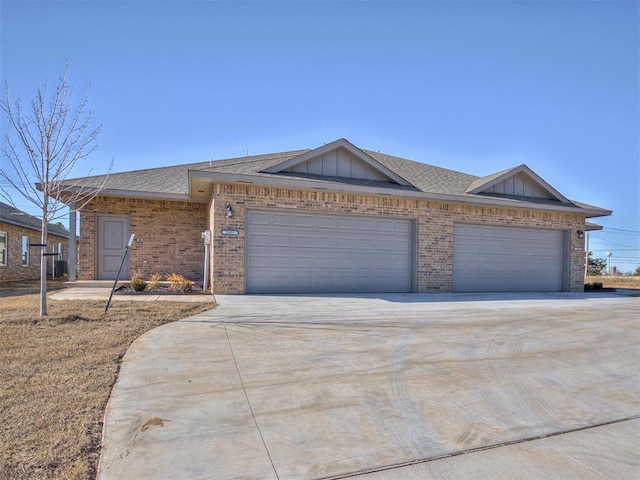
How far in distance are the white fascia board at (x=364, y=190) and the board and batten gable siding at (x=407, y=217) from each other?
32 centimetres

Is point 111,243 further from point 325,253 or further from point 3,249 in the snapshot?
point 325,253

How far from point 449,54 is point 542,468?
37.0 ft

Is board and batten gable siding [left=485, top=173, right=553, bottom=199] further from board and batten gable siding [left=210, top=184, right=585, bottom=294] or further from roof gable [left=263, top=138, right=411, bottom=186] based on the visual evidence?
roof gable [left=263, top=138, right=411, bottom=186]

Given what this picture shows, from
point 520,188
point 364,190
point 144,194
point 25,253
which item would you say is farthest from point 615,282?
point 25,253

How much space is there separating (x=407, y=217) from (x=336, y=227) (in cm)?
252

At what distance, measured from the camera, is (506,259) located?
14.6 metres

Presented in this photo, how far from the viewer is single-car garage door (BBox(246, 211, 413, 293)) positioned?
11.5m

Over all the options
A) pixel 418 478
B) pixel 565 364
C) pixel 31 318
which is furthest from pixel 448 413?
pixel 31 318

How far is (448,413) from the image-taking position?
136 inches

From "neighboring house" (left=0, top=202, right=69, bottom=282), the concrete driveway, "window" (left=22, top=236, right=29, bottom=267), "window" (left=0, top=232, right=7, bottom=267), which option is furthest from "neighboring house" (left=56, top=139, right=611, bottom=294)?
"window" (left=22, top=236, right=29, bottom=267)

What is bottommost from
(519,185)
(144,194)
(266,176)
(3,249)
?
(3,249)

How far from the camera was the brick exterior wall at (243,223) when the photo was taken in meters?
11.2

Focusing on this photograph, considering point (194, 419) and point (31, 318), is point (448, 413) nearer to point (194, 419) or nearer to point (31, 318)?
point (194, 419)

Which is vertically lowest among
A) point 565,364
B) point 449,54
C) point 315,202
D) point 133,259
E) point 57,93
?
point 565,364
